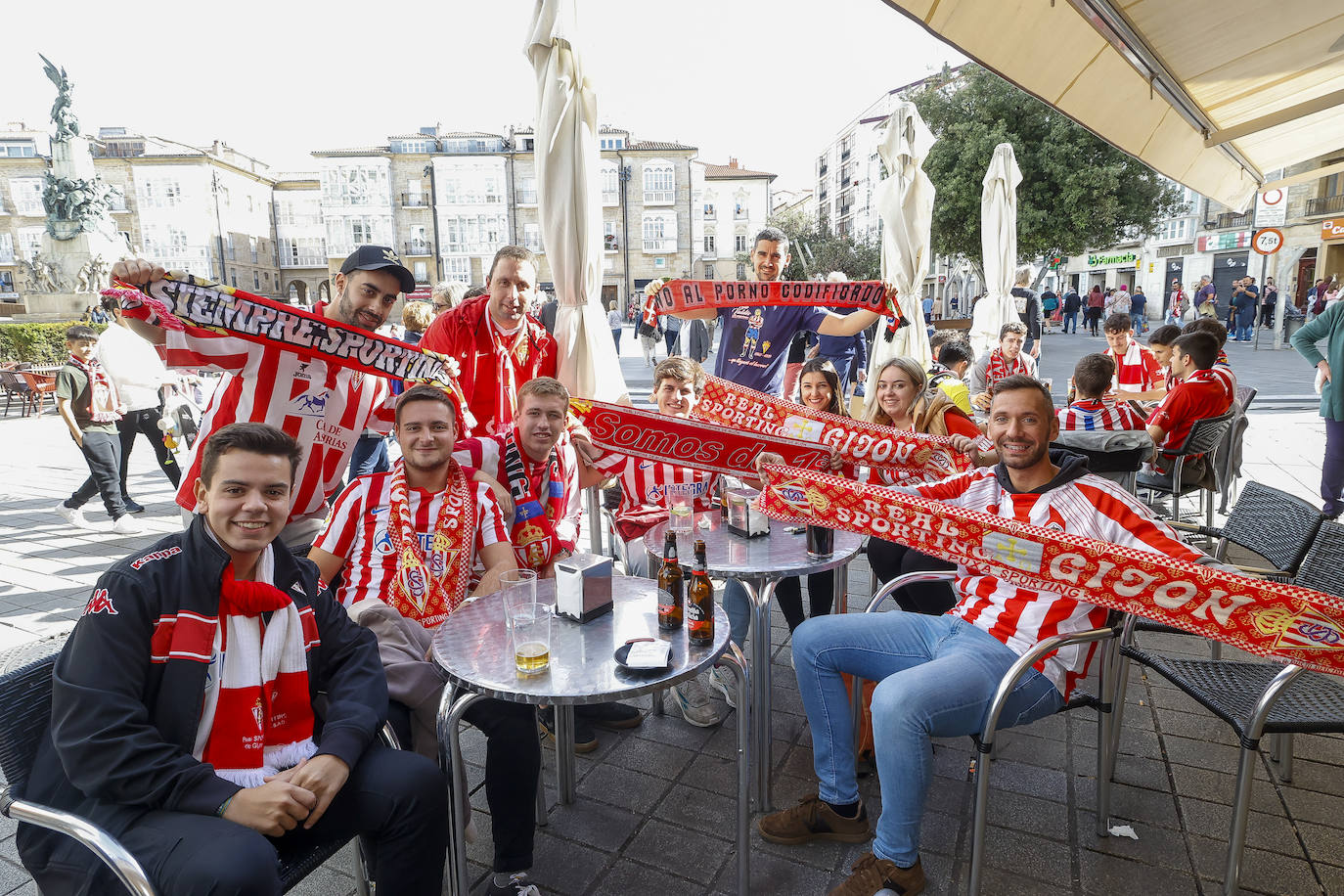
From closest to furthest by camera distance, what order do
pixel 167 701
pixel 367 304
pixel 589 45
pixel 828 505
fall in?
pixel 167 701 → pixel 828 505 → pixel 367 304 → pixel 589 45

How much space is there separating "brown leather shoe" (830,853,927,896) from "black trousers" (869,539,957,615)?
4.22 ft

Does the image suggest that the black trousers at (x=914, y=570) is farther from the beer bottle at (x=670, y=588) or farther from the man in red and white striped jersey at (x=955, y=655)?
Result: the beer bottle at (x=670, y=588)

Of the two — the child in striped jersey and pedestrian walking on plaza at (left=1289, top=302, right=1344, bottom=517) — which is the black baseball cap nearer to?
the child in striped jersey

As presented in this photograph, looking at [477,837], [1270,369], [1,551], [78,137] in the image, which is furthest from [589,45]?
[78,137]

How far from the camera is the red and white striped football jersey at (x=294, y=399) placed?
3014 millimetres

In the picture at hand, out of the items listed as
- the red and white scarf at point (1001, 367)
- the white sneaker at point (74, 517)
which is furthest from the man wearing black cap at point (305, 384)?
the red and white scarf at point (1001, 367)

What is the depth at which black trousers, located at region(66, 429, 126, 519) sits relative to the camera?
6465 millimetres

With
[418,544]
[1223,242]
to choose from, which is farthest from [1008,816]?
[1223,242]

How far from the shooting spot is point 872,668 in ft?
8.42

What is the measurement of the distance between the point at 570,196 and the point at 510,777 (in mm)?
3054

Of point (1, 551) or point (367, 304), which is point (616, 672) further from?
point (1, 551)

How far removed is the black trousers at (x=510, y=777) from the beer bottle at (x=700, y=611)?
62 centimetres

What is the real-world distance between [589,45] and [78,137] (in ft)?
73.2

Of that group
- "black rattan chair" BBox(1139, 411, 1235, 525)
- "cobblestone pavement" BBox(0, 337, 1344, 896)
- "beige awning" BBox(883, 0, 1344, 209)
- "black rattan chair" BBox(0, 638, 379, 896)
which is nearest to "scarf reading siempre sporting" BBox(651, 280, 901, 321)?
"beige awning" BBox(883, 0, 1344, 209)
